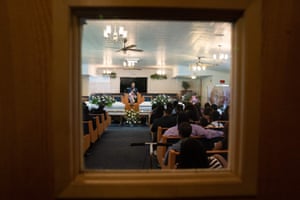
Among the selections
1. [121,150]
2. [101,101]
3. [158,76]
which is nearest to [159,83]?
[158,76]

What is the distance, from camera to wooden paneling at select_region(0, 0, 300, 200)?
2.81 ft

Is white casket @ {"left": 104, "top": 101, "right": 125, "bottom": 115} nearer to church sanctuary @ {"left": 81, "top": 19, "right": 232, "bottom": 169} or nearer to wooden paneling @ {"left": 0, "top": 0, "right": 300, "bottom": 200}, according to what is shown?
church sanctuary @ {"left": 81, "top": 19, "right": 232, "bottom": 169}

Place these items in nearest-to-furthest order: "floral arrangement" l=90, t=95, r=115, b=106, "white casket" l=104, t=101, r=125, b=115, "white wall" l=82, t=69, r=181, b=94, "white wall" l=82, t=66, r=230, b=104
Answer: "floral arrangement" l=90, t=95, r=115, b=106 < "white casket" l=104, t=101, r=125, b=115 < "white wall" l=82, t=66, r=230, b=104 < "white wall" l=82, t=69, r=181, b=94

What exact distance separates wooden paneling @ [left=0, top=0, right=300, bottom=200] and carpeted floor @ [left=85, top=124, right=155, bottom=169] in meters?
2.05

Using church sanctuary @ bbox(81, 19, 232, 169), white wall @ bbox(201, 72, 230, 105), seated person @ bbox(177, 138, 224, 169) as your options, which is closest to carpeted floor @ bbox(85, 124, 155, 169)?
church sanctuary @ bbox(81, 19, 232, 169)

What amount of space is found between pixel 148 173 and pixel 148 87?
10.8 metres

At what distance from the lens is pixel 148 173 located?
94 centimetres
